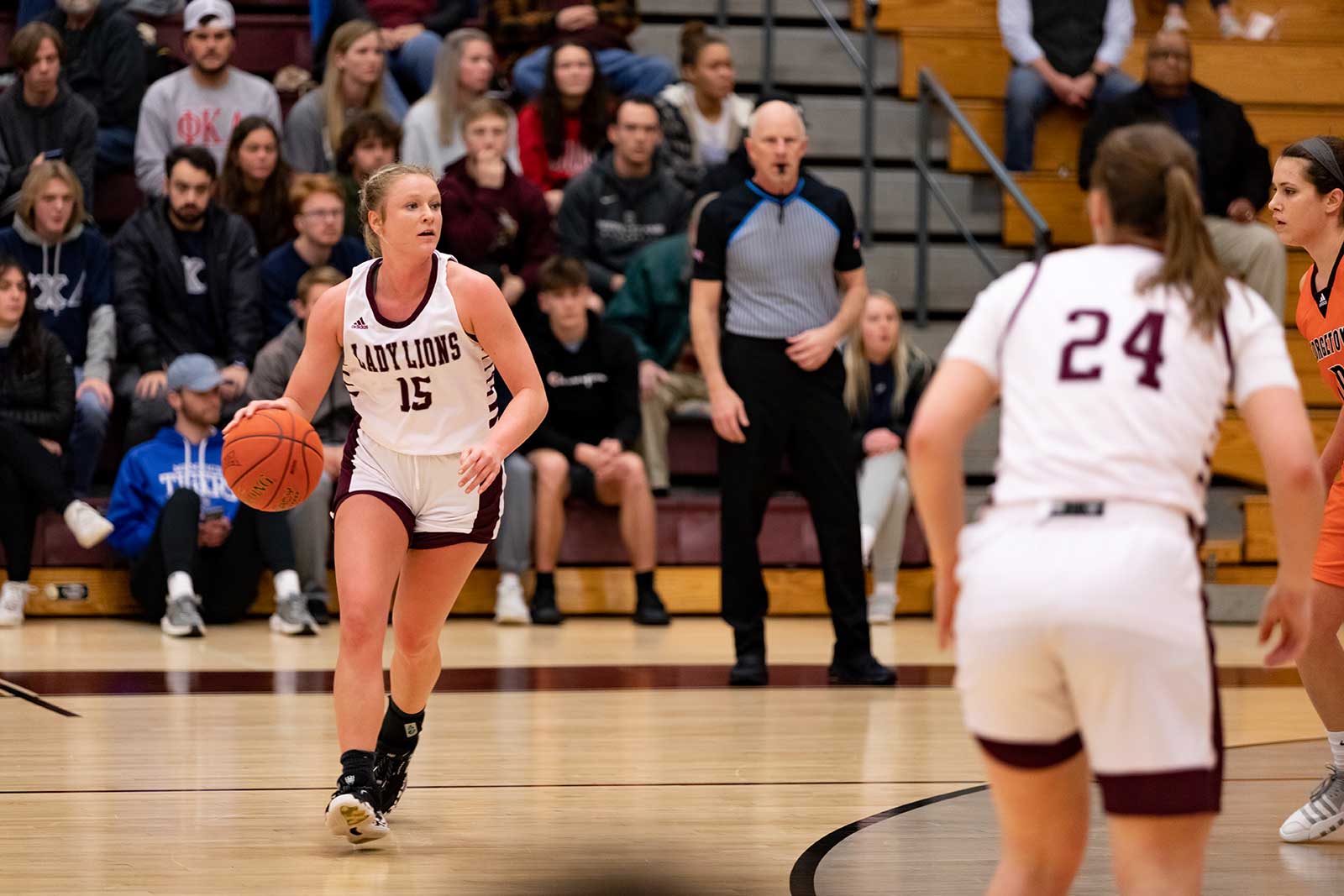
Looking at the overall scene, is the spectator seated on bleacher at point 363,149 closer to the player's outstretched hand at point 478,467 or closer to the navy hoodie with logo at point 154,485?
the navy hoodie with logo at point 154,485

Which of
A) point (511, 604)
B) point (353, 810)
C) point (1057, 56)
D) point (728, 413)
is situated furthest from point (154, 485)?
point (1057, 56)

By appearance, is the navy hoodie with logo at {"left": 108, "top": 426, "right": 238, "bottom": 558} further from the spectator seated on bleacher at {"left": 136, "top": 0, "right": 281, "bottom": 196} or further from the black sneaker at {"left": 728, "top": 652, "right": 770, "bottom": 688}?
the black sneaker at {"left": 728, "top": 652, "right": 770, "bottom": 688}

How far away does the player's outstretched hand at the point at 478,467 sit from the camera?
3854 mm

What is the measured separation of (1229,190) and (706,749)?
17.9 ft

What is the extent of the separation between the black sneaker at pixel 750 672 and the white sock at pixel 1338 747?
251 cm

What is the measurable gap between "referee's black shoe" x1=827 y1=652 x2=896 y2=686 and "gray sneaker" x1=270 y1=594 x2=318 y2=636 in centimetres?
240

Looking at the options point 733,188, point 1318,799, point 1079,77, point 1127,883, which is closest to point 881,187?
point 1079,77

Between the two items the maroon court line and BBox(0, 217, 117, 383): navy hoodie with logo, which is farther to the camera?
BBox(0, 217, 117, 383): navy hoodie with logo

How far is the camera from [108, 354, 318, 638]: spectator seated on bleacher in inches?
299

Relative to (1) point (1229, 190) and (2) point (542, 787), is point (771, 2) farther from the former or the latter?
(2) point (542, 787)

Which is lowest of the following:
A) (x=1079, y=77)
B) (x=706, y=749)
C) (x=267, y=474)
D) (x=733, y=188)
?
(x=706, y=749)

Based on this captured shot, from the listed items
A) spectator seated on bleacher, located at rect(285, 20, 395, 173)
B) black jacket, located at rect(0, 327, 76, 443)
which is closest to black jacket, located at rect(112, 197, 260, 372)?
black jacket, located at rect(0, 327, 76, 443)

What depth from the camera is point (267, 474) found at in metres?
4.17

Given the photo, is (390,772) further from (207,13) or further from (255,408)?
(207,13)
